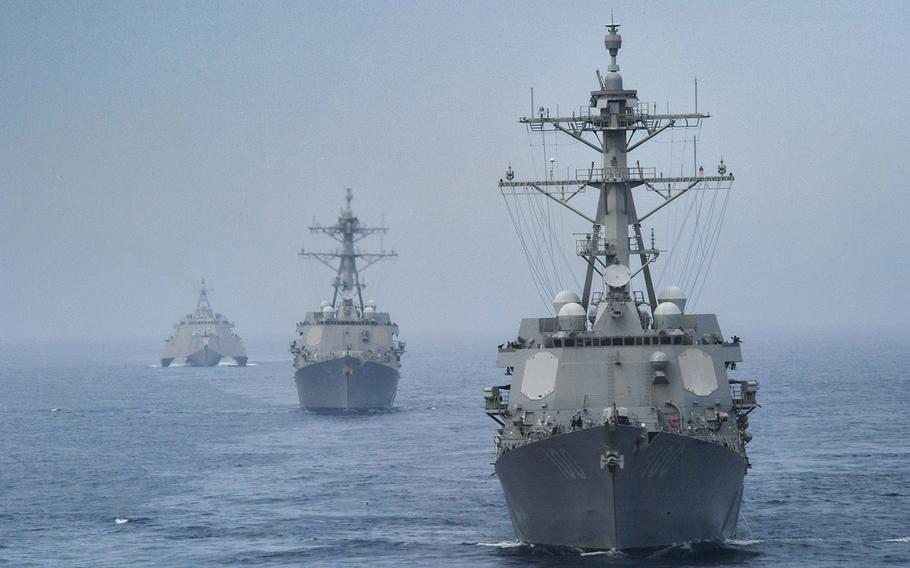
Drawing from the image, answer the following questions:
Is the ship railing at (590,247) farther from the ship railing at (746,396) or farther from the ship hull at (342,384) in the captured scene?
the ship hull at (342,384)

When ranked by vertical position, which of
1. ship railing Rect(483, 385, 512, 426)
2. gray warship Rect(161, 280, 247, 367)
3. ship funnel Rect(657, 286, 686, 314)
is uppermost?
gray warship Rect(161, 280, 247, 367)

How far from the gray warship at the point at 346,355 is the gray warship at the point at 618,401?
4925cm

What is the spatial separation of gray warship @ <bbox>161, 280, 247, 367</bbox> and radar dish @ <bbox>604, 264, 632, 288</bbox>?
129884mm

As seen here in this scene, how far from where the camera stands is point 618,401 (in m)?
35.0

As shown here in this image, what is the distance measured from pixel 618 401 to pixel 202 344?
134196 millimetres

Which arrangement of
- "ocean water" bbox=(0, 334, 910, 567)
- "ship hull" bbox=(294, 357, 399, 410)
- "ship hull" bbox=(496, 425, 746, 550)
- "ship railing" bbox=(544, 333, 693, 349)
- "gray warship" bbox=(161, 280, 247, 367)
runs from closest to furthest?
"ship hull" bbox=(496, 425, 746, 550) < "ship railing" bbox=(544, 333, 693, 349) < "ocean water" bbox=(0, 334, 910, 567) < "ship hull" bbox=(294, 357, 399, 410) < "gray warship" bbox=(161, 280, 247, 367)

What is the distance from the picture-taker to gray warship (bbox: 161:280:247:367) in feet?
541

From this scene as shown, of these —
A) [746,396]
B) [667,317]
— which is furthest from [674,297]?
[746,396]

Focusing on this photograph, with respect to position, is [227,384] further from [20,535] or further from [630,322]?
[630,322]

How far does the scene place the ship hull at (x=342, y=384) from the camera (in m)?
87.9

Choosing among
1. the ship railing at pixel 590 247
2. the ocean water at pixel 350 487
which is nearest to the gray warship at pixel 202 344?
the ocean water at pixel 350 487

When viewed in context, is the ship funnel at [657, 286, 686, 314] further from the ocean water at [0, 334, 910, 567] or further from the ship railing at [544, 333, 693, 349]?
the ocean water at [0, 334, 910, 567]

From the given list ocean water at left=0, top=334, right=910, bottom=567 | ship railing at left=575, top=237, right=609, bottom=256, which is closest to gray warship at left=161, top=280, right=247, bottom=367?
ocean water at left=0, top=334, right=910, bottom=567

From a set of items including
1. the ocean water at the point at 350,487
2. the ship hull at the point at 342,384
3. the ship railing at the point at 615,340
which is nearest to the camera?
the ship railing at the point at 615,340
